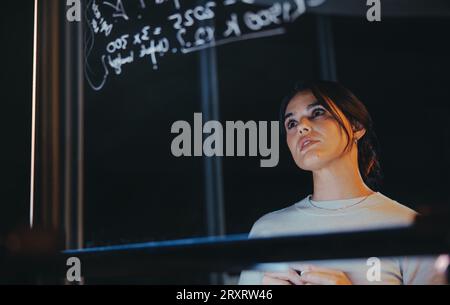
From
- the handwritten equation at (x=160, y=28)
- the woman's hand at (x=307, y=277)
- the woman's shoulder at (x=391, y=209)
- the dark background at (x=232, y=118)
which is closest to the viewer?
the woman's hand at (x=307, y=277)

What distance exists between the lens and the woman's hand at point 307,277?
6.43 ft

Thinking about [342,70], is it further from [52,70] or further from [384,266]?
[52,70]

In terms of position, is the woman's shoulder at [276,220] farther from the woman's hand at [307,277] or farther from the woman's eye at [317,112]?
the woman's eye at [317,112]

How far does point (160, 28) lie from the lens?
8.69 ft

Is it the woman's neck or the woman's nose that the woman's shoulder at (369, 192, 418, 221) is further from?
the woman's nose

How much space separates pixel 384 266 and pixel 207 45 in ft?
4.01

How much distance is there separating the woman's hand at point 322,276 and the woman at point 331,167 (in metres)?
0.03

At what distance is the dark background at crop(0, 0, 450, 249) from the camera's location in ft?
7.54

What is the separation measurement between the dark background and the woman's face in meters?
0.05

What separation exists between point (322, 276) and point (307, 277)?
0.31 feet

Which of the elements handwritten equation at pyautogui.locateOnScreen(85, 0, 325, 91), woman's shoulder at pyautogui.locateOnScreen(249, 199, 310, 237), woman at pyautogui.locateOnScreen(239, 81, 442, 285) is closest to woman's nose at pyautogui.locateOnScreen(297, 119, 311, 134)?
woman at pyautogui.locateOnScreen(239, 81, 442, 285)

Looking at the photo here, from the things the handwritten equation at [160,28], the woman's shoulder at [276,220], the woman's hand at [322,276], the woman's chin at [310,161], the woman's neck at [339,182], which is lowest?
the woman's hand at [322,276]

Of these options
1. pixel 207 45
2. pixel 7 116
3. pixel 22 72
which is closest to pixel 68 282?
pixel 7 116

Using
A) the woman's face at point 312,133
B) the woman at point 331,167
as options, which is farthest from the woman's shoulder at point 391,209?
the woman's face at point 312,133
